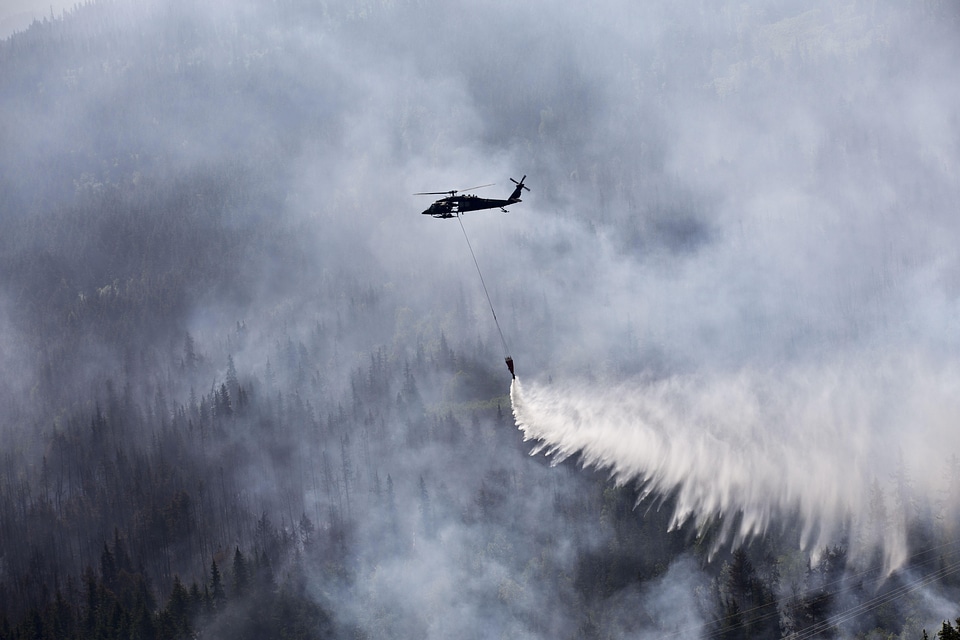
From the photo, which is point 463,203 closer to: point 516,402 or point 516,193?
point 516,193

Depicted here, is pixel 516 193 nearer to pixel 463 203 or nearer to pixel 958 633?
pixel 463 203

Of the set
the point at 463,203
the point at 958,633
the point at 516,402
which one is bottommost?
the point at 958,633

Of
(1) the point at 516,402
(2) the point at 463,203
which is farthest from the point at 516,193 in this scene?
(1) the point at 516,402

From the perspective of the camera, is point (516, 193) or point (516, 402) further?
point (516, 402)

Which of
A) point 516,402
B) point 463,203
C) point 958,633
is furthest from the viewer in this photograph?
point 516,402

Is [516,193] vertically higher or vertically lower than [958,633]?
higher

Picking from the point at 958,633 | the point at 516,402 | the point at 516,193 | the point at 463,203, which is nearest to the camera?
the point at 958,633

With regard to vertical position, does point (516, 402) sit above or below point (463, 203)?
below

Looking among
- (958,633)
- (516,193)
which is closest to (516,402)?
(516,193)

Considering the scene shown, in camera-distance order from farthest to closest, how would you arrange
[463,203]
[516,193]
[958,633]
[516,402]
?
[516,402] → [516,193] → [463,203] → [958,633]
